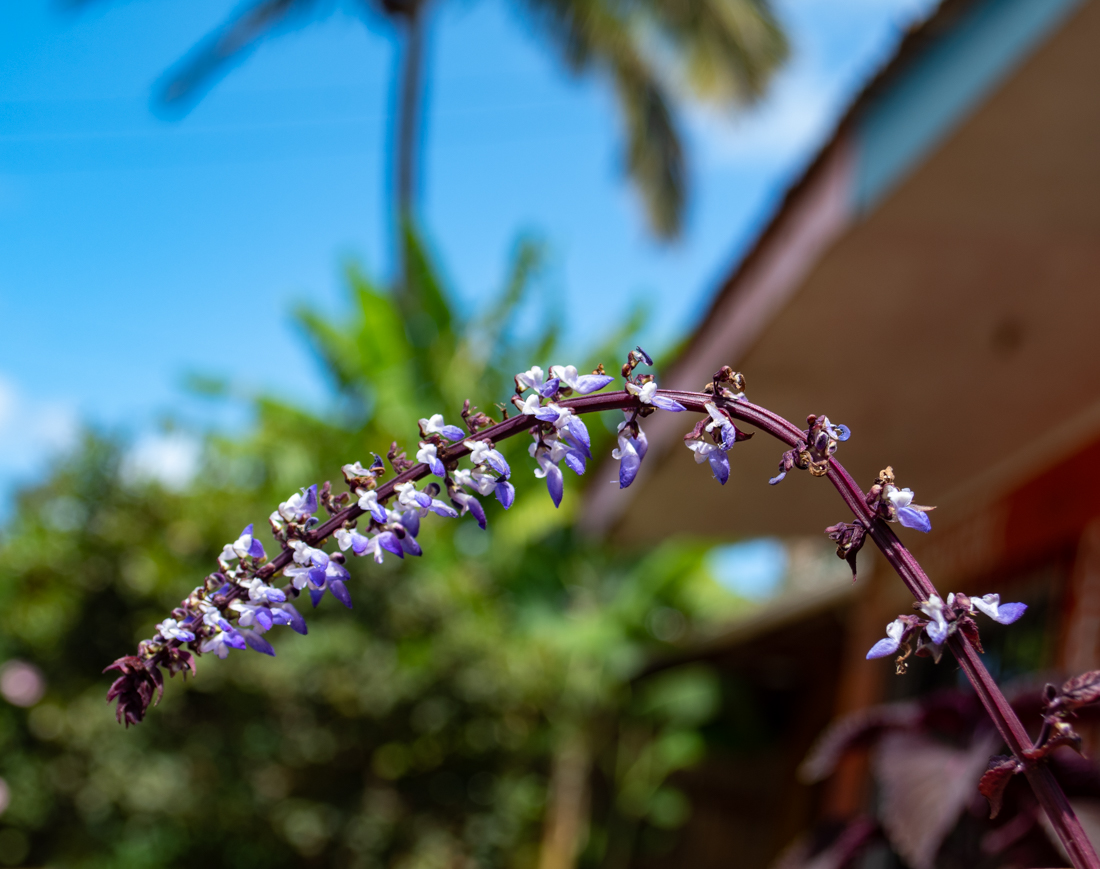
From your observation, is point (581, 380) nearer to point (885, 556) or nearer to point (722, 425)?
point (722, 425)

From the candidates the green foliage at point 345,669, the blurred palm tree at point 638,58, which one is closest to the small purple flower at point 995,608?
the green foliage at point 345,669

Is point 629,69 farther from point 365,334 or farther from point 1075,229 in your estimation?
point 1075,229

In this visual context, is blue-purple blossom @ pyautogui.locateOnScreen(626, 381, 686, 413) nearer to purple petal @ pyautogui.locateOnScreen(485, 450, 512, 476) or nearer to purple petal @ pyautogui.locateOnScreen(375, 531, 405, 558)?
purple petal @ pyautogui.locateOnScreen(485, 450, 512, 476)

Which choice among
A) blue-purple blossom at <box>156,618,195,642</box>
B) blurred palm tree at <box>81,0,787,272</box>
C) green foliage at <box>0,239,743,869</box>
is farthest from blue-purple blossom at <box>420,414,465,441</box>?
blurred palm tree at <box>81,0,787,272</box>

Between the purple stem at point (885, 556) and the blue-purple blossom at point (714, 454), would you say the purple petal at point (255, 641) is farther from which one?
the blue-purple blossom at point (714, 454)

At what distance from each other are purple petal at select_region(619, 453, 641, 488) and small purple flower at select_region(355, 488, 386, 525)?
175 mm

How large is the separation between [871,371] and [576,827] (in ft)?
20.4

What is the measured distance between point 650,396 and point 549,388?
0.07 m

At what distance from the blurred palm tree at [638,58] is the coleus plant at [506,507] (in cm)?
995

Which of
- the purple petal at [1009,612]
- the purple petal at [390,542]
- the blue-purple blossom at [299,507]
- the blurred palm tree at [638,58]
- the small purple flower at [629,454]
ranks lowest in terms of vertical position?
the purple petal at [1009,612]

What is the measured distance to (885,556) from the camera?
0.65m

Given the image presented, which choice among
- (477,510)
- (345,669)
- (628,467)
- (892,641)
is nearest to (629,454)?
(628,467)

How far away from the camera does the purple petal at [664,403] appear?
0.69m

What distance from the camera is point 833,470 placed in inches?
27.7
